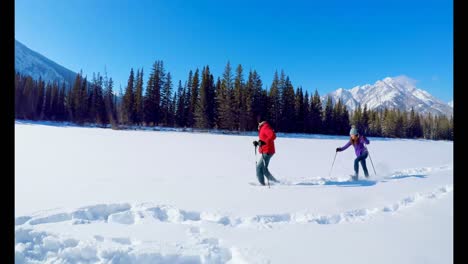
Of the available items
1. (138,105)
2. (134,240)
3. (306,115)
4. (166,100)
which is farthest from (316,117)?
(134,240)

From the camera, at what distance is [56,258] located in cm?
280

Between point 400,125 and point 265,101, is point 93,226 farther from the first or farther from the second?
point 400,125

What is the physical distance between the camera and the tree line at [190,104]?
47594 millimetres

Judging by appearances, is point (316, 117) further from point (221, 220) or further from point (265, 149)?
point (221, 220)

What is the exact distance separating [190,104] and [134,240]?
161 ft

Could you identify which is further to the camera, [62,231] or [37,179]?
[37,179]

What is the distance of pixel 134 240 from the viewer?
10.7 feet

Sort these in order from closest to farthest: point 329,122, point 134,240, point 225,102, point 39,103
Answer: point 134,240 < point 225,102 < point 39,103 < point 329,122

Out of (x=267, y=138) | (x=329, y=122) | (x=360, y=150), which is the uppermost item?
(x=329, y=122)

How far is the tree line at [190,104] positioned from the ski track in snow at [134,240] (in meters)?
42.0

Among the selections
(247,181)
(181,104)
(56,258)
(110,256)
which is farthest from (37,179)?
(181,104)

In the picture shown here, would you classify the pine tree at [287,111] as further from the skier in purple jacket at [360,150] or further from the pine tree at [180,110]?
the skier in purple jacket at [360,150]

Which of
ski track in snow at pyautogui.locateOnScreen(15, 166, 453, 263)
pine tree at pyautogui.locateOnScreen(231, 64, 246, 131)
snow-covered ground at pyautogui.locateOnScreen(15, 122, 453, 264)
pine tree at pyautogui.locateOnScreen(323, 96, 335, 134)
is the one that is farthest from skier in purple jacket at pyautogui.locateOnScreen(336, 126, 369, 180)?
pine tree at pyautogui.locateOnScreen(323, 96, 335, 134)

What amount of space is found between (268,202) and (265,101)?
46979 millimetres
